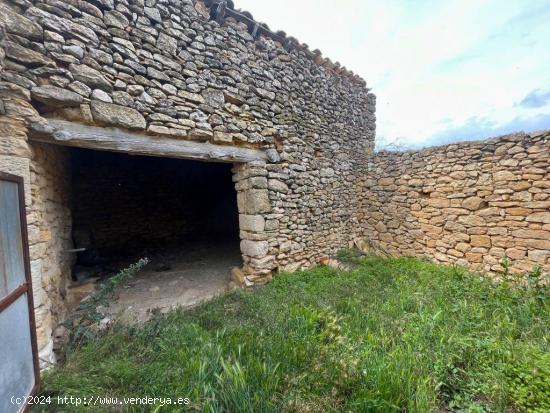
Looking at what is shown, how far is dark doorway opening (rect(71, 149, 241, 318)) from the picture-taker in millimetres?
4711

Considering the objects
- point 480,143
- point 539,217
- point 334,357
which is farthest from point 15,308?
point 480,143

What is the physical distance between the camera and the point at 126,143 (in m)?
2.74

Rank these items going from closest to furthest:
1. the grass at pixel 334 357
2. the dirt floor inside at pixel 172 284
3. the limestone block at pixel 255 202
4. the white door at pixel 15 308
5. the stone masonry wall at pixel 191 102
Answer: the white door at pixel 15 308, the grass at pixel 334 357, the stone masonry wall at pixel 191 102, the dirt floor inside at pixel 172 284, the limestone block at pixel 255 202

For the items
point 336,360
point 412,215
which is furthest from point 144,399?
point 412,215

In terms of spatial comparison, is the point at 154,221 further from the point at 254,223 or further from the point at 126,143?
the point at 126,143

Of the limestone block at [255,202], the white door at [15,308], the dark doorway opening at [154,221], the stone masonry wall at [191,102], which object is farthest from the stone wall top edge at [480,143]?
the white door at [15,308]

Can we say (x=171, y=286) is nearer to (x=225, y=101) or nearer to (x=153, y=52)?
(x=225, y=101)

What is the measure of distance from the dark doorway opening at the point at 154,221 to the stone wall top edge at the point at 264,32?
4449 mm

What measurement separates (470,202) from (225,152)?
15.1 ft

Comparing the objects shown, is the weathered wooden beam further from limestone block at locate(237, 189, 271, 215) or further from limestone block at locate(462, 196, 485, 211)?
limestone block at locate(462, 196, 485, 211)

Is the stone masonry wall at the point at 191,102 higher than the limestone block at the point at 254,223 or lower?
higher

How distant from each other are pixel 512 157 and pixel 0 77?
6.64 m

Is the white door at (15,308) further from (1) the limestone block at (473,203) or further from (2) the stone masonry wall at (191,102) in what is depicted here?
(1) the limestone block at (473,203)

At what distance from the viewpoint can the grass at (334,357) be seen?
1683mm
